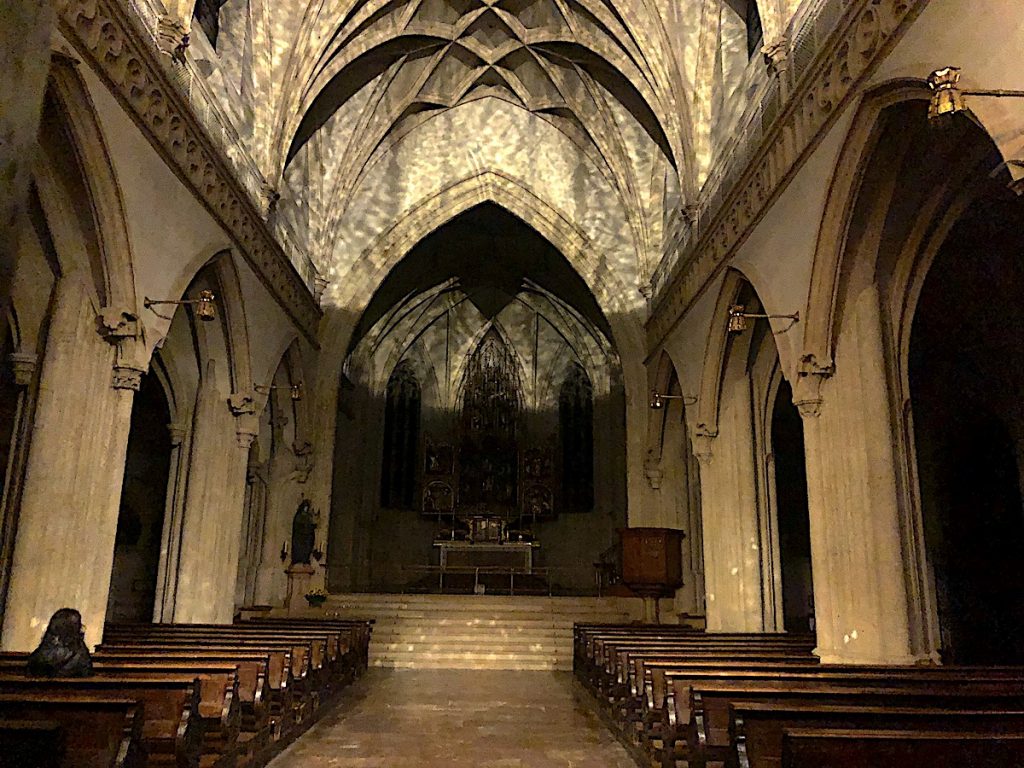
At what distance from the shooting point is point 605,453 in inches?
1043

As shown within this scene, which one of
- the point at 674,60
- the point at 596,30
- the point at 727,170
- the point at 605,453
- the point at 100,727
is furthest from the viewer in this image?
the point at 605,453

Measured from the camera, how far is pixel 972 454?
15.2 m

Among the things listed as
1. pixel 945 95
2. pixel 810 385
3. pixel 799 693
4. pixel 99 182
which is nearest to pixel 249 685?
pixel 799 693

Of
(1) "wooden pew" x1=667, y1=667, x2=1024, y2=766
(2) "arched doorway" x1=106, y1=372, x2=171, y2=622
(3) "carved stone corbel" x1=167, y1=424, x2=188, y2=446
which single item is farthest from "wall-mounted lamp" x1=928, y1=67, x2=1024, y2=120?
(2) "arched doorway" x1=106, y1=372, x2=171, y2=622

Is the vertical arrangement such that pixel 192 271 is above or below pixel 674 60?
below

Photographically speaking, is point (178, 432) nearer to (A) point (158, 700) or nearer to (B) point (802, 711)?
(A) point (158, 700)

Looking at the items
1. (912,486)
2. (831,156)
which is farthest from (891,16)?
(912,486)

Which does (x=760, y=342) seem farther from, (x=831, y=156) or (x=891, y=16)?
(x=891, y=16)

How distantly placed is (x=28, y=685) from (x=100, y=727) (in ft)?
3.50

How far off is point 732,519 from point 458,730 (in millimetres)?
7815

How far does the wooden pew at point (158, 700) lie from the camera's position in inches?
183

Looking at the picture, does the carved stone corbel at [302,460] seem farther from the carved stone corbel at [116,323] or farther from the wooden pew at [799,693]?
the wooden pew at [799,693]

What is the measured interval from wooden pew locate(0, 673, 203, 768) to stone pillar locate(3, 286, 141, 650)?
4.15m

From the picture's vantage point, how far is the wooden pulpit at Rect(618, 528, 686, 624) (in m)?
15.4
